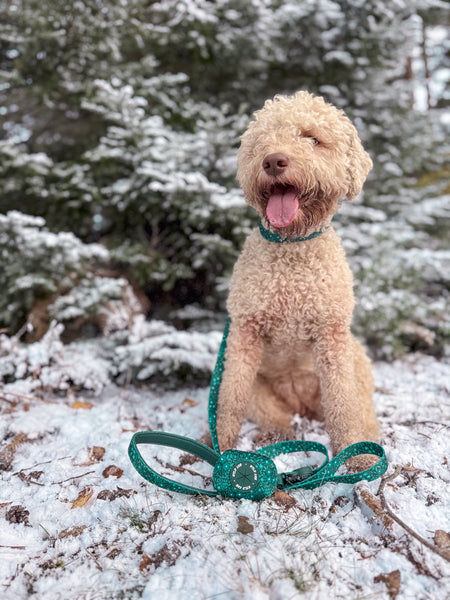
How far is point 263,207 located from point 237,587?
1399 millimetres

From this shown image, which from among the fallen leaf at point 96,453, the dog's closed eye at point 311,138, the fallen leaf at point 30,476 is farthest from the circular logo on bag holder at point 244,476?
the dog's closed eye at point 311,138

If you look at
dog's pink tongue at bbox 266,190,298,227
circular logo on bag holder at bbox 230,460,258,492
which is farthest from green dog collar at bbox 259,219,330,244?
circular logo on bag holder at bbox 230,460,258,492

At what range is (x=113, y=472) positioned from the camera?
189 cm

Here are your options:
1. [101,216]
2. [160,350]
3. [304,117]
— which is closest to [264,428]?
[160,350]

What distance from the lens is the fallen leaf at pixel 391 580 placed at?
48.0 inches

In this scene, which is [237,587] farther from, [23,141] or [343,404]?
[23,141]

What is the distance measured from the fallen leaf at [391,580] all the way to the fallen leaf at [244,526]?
16.9 inches

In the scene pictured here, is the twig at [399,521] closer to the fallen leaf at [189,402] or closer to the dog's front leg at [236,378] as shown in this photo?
the dog's front leg at [236,378]

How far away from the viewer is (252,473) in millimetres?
1633

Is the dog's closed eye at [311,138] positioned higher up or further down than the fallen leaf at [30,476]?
higher up

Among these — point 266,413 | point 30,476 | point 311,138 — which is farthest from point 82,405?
point 311,138

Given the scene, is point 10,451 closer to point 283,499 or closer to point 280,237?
point 283,499

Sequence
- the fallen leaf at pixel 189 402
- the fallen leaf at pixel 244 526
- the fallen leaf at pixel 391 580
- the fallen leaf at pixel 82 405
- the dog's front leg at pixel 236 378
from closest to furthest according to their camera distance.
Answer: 1. the fallen leaf at pixel 391 580
2. the fallen leaf at pixel 244 526
3. the dog's front leg at pixel 236 378
4. the fallen leaf at pixel 82 405
5. the fallen leaf at pixel 189 402

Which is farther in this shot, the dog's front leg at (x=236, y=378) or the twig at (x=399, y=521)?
the dog's front leg at (x=236, y=378)
